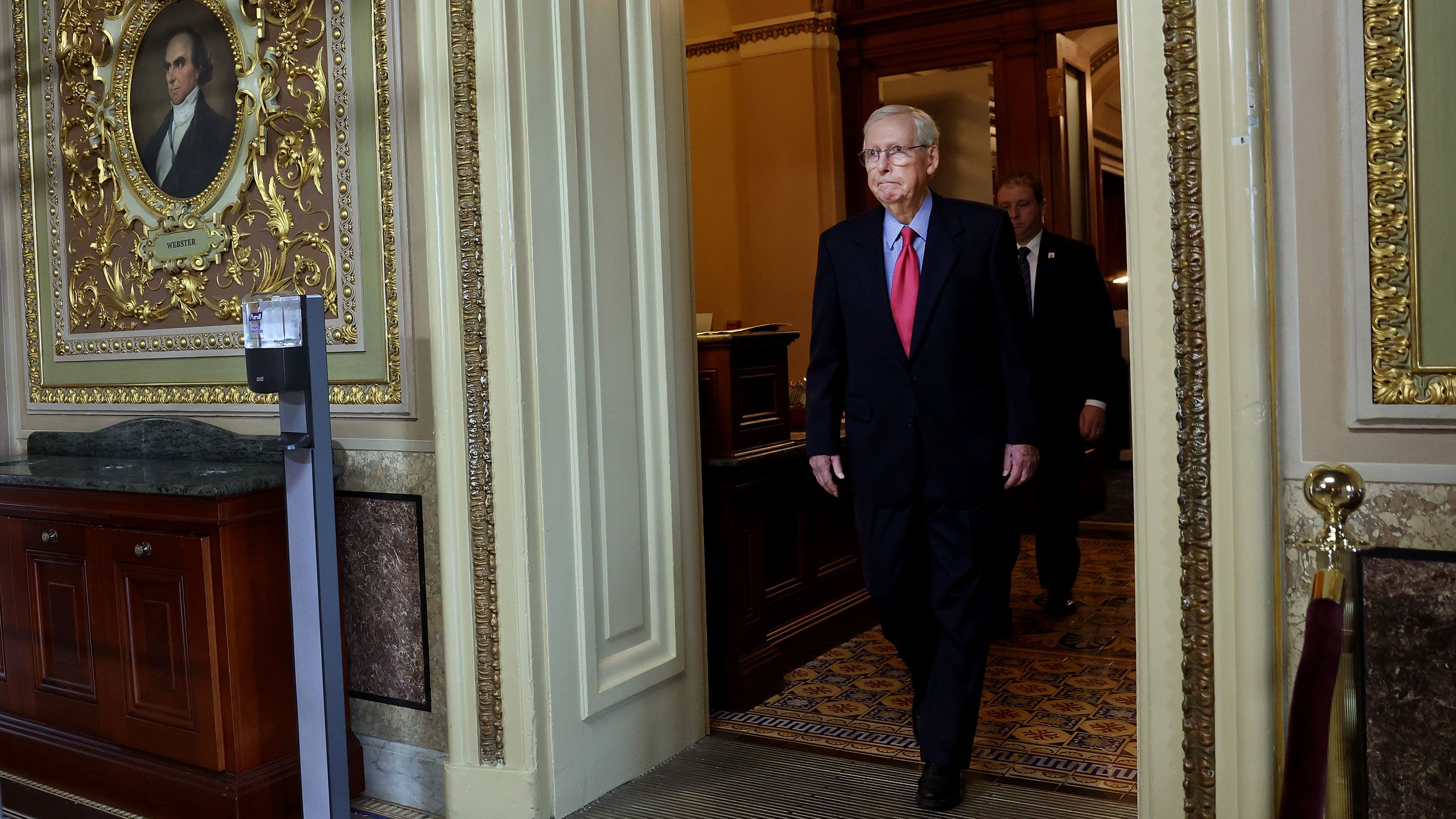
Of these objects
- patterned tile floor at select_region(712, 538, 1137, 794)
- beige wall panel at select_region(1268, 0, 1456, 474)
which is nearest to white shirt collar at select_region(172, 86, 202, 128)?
patterned tile floor at select_region(712, 538, 1137, 794)

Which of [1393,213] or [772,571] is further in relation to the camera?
[772,571]

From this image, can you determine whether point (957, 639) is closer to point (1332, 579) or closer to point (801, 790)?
point (801, 790)

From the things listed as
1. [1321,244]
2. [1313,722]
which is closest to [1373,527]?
[1321,244]

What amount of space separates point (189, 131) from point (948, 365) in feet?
7.87

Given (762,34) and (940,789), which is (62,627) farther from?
(762,34)

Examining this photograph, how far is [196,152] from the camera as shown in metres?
3.56

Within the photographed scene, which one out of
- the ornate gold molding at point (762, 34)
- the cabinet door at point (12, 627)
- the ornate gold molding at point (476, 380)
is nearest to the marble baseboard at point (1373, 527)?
the ornate gold molding at point (476, 380)

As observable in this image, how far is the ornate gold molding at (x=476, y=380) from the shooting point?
2.90 metres

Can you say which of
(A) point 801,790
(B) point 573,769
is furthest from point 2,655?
(A) point 801,790

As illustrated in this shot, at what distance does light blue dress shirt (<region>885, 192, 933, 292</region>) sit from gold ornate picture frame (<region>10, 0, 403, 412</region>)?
4.24 ft

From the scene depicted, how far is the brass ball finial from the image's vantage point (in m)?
1.46

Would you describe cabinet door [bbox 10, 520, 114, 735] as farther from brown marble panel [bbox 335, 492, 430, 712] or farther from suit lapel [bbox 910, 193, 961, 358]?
suit lapel [bbox 910, 193, 961, 358]

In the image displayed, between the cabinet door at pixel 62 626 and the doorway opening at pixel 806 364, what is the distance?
1.80m

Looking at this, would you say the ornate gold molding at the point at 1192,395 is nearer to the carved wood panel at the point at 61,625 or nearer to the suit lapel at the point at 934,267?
the suit lapel at the point at 934,267
